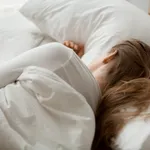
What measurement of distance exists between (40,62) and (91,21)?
510 millimetres

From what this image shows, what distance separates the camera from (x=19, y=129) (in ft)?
2.60

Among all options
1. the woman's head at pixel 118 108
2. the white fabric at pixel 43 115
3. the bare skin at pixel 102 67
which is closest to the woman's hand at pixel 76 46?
the bare skin at pixel 102 67

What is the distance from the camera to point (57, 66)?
0.93m

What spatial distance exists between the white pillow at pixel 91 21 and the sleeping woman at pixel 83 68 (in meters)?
0.20

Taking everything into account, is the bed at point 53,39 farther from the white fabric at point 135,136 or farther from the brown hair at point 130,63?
the brown hair at point 130,63

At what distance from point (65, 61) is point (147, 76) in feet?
0.96

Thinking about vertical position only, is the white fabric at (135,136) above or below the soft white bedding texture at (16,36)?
above

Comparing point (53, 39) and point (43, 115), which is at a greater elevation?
point (43, 115)

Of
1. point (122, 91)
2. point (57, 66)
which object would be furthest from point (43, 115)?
point (122, 91)

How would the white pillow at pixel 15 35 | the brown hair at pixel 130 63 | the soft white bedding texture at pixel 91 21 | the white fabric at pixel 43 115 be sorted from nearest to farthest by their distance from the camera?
the white fabric at pixel 43 115, the brown hair at pixel 130 63, the soft white bedding texture at pixel 91 21, the white pillow at pixel 15 35

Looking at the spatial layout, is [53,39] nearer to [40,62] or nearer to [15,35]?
[15,35]

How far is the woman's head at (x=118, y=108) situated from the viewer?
0.88 m

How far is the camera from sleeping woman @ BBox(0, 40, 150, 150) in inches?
36.8

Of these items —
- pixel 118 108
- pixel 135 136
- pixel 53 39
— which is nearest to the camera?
pixel 135 136
